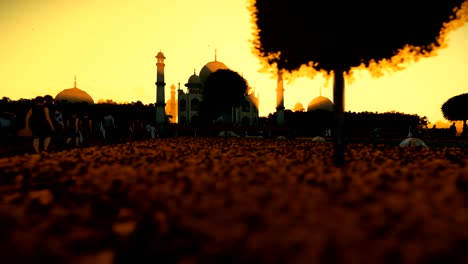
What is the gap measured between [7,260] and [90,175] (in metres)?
3.38

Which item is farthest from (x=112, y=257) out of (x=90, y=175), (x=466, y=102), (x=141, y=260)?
(x=466, y=102)

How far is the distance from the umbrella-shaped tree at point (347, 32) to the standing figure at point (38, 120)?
6.90 m

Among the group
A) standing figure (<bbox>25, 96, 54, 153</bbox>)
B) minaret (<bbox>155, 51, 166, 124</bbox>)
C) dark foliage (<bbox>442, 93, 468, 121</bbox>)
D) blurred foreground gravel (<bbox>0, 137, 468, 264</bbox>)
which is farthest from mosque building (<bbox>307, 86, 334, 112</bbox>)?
blurred foreground gravel (<bbox>0, 137, 468, 264</bbox>)

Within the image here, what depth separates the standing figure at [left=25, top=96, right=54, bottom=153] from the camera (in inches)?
431

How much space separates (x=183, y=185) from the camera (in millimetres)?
4254

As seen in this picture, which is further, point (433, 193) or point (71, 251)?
point (433, 193)

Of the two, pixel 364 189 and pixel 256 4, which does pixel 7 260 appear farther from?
pixel 256 4

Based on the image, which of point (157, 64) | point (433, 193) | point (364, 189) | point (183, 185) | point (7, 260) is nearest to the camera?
point (7, 260)

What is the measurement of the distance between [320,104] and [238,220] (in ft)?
261

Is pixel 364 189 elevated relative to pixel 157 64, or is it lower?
lower

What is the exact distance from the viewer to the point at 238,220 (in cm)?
Answer: 272

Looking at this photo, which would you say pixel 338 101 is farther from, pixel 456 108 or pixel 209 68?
pixel 209 68

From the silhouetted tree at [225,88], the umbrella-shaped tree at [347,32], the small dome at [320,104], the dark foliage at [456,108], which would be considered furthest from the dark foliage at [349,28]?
the small dome at [320,104]

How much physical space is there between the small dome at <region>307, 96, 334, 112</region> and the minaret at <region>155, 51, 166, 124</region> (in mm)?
46840
